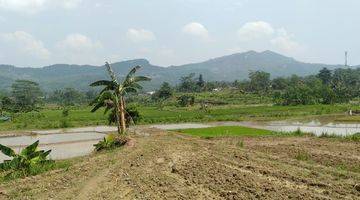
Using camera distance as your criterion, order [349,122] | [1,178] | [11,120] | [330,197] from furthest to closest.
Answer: [11,120], [349,122], [1,178], [330,197]

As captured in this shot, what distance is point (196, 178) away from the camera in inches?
430

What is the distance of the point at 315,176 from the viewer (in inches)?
445

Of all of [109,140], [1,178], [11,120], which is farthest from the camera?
[11,120]

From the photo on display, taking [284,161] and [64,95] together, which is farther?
[64,95]

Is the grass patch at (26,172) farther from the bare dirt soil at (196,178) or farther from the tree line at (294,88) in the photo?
the tree line at (294,88)

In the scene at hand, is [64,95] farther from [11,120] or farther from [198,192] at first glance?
[198,192]

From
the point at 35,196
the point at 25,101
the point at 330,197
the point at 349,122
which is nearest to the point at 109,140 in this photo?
the point at 35,196

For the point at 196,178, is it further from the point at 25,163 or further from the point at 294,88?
the point at 294,88

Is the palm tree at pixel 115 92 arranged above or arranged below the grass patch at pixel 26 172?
above

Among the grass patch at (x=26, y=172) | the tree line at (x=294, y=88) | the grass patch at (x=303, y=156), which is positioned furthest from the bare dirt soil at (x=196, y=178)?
the tree line at (x=294, y=88)

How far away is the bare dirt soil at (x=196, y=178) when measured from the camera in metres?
9.48

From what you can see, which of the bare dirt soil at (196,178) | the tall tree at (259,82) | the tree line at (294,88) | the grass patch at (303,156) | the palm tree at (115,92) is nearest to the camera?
the bare dirt soil at (196,178)

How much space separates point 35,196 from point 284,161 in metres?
7.53

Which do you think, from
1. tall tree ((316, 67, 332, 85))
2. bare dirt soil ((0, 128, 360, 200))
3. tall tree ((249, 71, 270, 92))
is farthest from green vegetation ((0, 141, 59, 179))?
tall tree ((316, 67, 332, 85))
